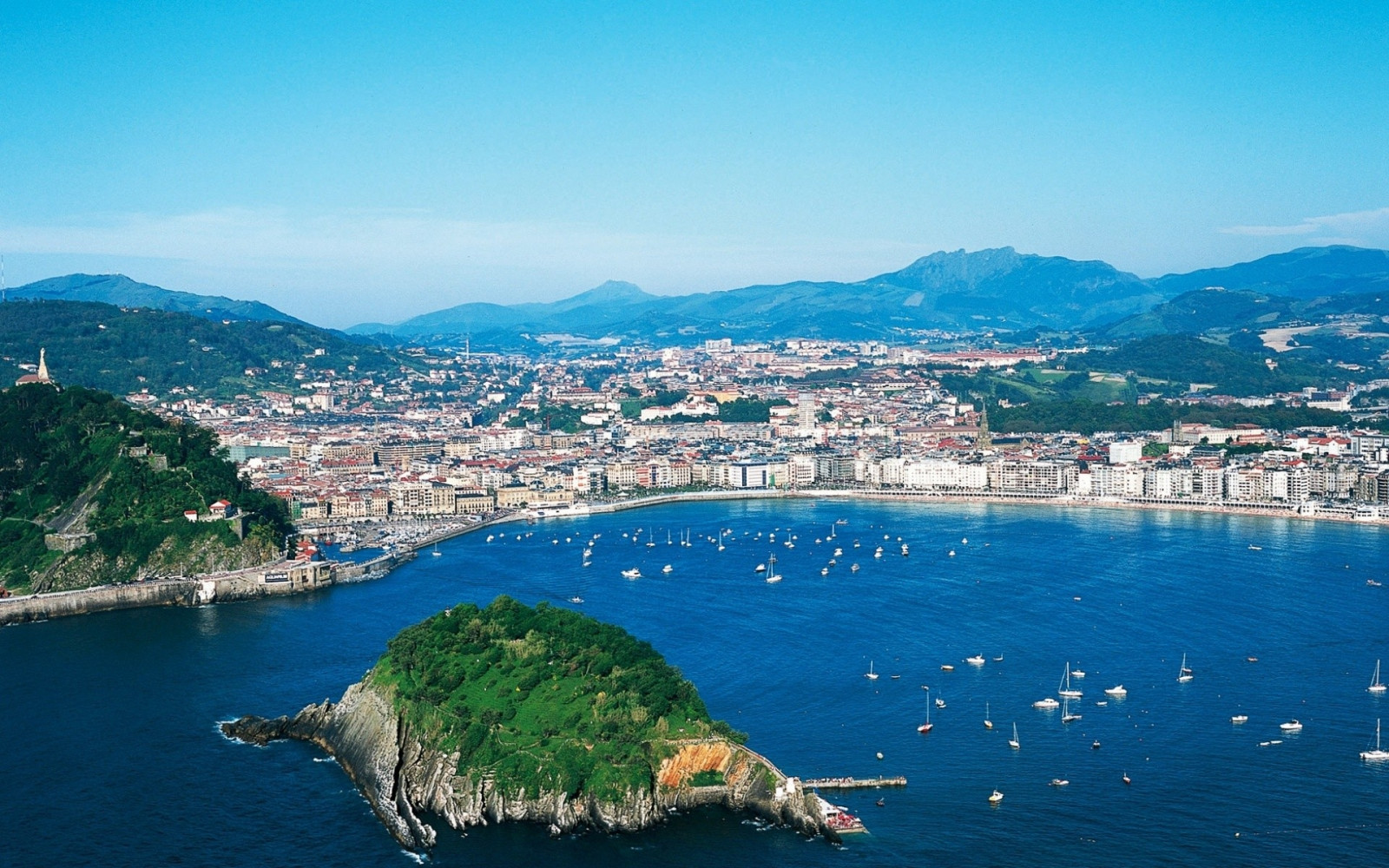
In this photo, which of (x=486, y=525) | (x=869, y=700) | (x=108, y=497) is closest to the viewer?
(x=869, y=700)

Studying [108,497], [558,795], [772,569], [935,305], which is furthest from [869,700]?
[935,305]

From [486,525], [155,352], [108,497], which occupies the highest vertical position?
[155,352]

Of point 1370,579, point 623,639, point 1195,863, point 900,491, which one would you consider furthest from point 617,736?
point 900,491

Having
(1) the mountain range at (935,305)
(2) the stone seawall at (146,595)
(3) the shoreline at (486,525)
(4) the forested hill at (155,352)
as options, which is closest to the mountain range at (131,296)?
(1) the mountain range at (935,305)

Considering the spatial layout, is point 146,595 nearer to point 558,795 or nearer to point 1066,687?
point 558,795

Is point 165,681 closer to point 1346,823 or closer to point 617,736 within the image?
point 617,736
